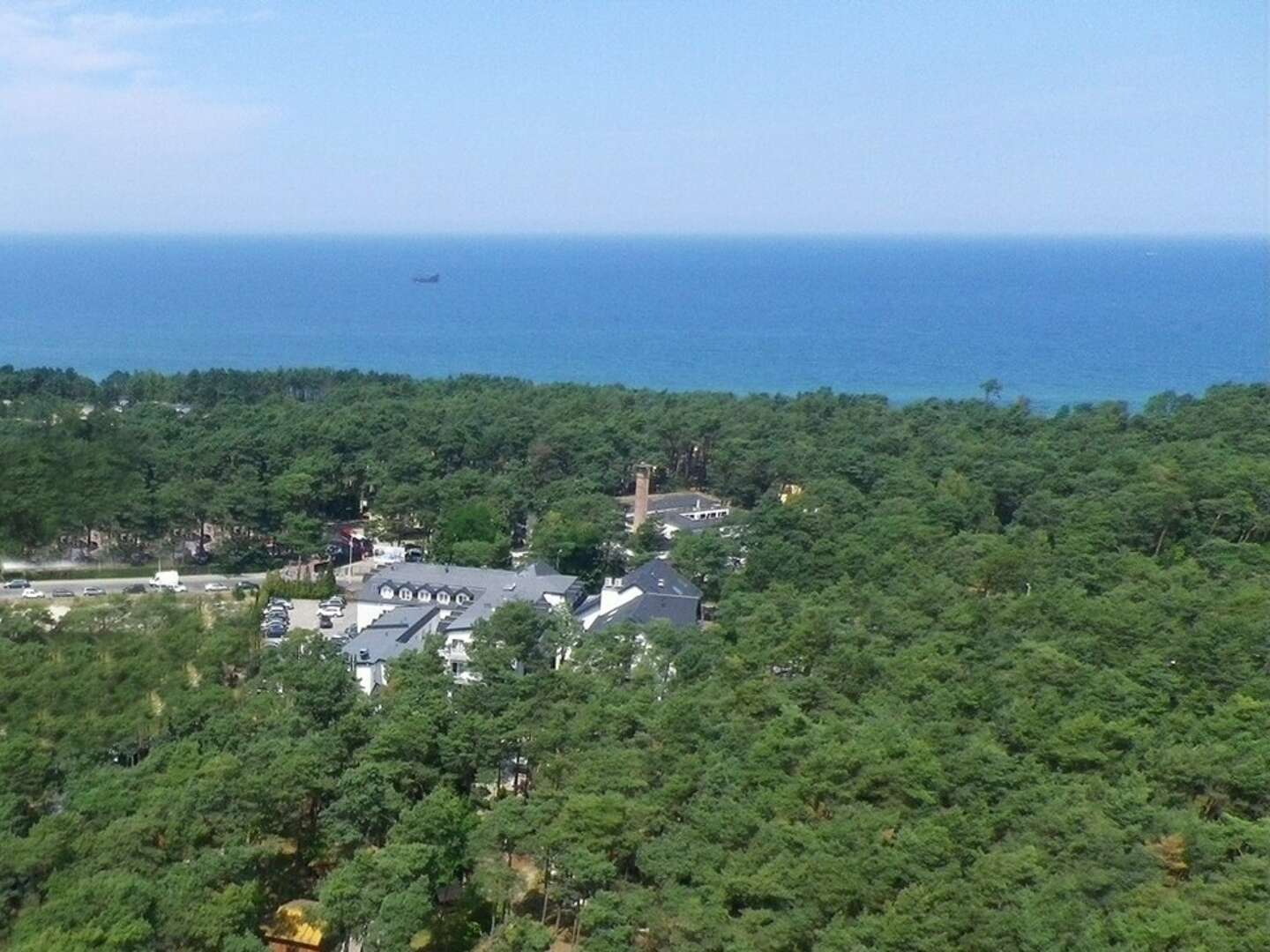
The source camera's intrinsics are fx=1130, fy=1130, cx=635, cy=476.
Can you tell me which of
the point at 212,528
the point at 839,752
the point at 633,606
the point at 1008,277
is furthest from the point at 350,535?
the point at 1008,277

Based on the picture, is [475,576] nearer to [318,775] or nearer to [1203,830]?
[318,775]

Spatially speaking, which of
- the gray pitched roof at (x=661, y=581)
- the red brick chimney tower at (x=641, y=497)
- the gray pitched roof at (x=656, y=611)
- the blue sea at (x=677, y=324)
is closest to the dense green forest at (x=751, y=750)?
the gray pitched roof at (x=661, y=581)

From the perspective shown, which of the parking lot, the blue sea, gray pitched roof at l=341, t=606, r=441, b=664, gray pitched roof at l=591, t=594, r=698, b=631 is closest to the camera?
gray pitched roof at l=341, t=606, r=441, b=664

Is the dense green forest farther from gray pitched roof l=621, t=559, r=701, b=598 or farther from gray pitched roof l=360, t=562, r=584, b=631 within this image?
gray pitched roof l=360, t=562, r=584, b=631

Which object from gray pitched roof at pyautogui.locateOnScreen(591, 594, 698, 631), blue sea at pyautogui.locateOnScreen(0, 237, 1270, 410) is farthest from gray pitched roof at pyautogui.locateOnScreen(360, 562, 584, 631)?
blue sea at pyautogui.locateOnScreen(0, 237, 1270, 410)

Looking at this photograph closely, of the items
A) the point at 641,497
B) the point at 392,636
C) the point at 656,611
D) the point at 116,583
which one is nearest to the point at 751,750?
the point at 656,611

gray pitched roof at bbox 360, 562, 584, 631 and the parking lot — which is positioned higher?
gray pitched roof at bbox 360, 562, 584, 631
